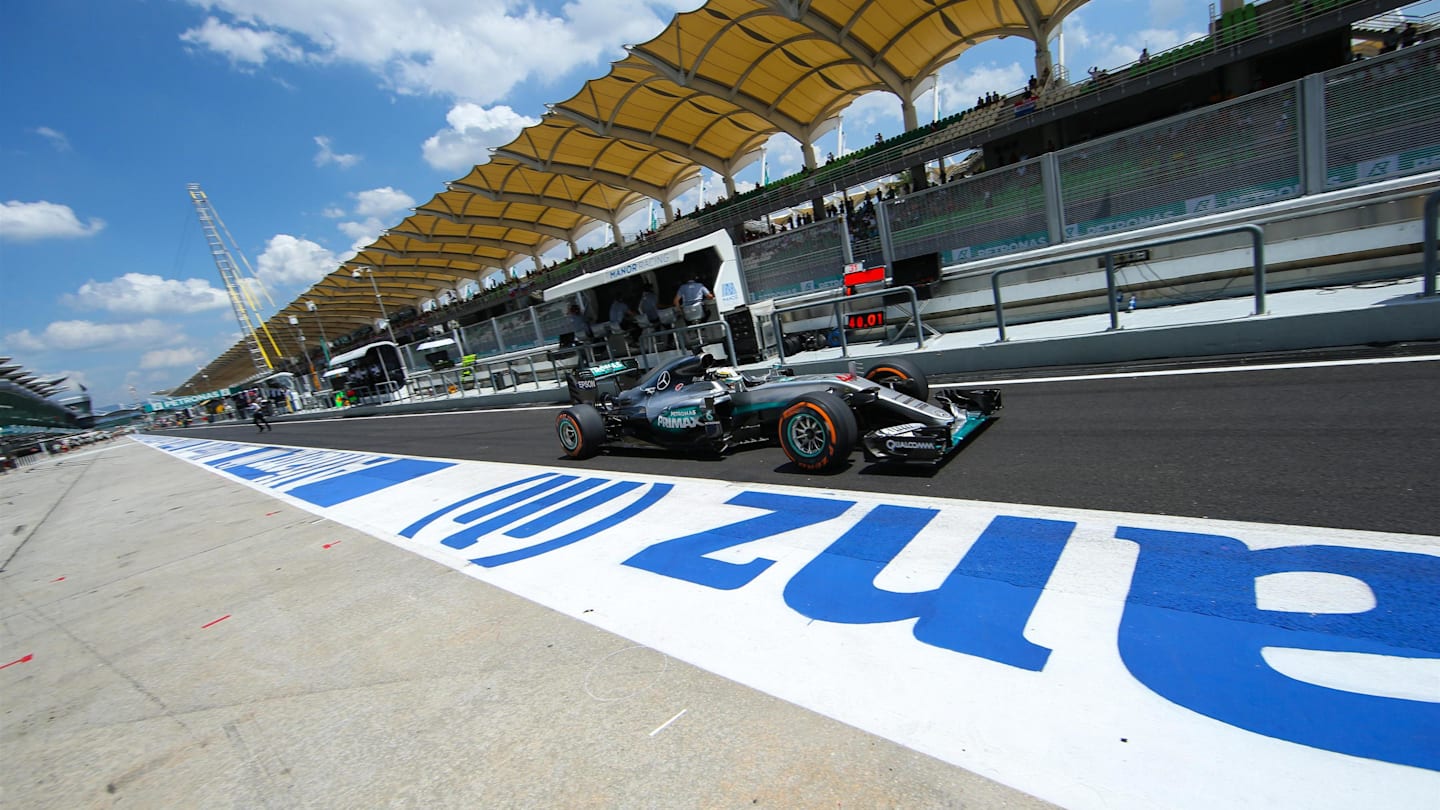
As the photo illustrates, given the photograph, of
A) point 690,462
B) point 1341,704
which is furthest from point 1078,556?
point 690,462

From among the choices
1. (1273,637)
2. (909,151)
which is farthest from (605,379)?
(909,151)

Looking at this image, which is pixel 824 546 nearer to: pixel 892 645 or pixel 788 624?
pixel 788 624

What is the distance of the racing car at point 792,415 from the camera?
4992 mm

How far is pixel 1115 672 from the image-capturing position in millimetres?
2250

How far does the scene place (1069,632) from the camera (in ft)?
8.32

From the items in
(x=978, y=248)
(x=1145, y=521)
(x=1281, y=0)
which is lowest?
(x=1145, y=521)

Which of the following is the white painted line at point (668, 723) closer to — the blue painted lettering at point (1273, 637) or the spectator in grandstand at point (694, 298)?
the blue painted lettering at point (1273, 637)

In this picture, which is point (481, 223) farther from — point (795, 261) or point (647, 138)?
point (795, 261)

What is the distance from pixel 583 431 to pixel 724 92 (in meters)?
31.5

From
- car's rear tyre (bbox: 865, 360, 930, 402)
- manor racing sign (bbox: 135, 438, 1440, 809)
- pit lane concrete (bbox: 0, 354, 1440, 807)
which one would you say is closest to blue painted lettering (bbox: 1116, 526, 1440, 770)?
manor racing sign (bbox: 135, 438, 1440, 809)

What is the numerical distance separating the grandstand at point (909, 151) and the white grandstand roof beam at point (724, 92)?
13 centimetres

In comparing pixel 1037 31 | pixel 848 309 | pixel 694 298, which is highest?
pixel 1037 31

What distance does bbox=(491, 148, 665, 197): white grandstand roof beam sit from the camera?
38.9 m

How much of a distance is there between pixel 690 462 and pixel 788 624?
3.86 metres
